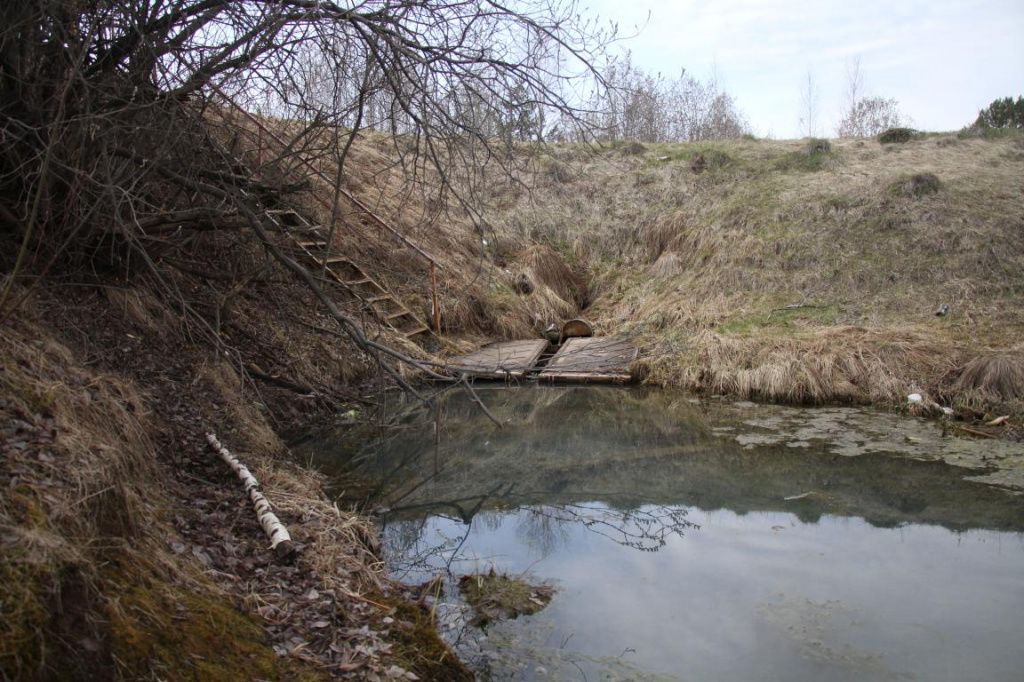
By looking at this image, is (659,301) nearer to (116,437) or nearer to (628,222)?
(628,222)

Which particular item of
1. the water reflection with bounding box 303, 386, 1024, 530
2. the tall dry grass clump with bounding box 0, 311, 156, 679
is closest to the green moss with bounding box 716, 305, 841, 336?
the water reflection with bounding box 303, 386, 1024, 530

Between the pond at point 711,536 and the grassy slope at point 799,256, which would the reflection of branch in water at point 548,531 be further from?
the grassy slope at point 799,256

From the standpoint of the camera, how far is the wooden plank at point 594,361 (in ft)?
35.6

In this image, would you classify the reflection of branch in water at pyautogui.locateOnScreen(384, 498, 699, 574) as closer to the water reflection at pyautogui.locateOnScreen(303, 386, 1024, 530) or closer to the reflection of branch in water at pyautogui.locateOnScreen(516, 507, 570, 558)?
the reflection of branch in water at pyautogui.locateOnScreen(516, 507, 570, 558)

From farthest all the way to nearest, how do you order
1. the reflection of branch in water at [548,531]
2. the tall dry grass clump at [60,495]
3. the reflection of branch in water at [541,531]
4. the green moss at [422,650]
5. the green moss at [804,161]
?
1. the green moss at [804,161]
2. the reflection of branch in water at [541,531]
3. the reflection of branch in water at [548,531]
4. the green moss at [422,650]
5. the tall dry grass clump at [60,495]

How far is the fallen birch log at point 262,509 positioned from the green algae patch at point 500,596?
110 cm

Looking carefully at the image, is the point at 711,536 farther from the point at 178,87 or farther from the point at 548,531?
the point at 178,87

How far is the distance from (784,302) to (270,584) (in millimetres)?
9959

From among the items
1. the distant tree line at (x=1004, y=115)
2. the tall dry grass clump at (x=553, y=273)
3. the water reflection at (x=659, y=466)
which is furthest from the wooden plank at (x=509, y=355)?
the distant tree line at (x=1004, y=115)

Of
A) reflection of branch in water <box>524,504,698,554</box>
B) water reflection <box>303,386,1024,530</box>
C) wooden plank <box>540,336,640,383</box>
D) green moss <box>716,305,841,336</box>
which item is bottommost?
reflection of branch in water <box>524,504,698,554</box>

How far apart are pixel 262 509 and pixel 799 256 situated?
10763 millimetres

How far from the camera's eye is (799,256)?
1307 cm

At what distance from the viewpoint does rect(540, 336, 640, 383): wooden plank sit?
35.6 feet

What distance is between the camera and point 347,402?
27.6 feet
